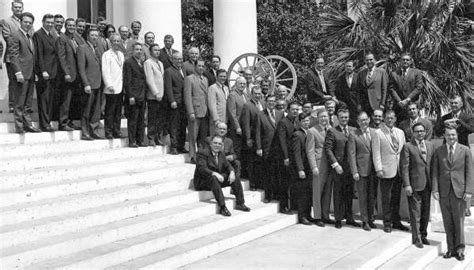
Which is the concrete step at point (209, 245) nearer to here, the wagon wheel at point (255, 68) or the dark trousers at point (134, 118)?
the dark trousers at point (134, 118)

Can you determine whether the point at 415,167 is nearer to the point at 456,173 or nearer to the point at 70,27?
the point at 456,173

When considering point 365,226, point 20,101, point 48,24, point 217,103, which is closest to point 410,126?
point 365,226

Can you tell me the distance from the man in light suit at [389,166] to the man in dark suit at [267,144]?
5.64 ft

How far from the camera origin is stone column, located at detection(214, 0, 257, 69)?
14.3 m

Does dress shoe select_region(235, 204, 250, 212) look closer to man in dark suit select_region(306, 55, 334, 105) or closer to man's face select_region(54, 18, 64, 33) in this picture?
man in dark suit select_region(306, 55, 334, 105)

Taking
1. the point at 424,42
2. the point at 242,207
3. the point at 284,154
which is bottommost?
the point at 242,207

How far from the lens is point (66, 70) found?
31.8ft

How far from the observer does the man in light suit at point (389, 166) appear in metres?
9.92

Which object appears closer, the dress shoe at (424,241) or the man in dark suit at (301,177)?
the dress shoe at (424,241)

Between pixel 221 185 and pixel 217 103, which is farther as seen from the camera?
pixel 217 103

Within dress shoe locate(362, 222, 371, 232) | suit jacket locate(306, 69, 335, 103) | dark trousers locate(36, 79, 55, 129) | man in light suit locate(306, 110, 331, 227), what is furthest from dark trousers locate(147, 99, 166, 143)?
dress shoe locate(362, 222, 371, 232)

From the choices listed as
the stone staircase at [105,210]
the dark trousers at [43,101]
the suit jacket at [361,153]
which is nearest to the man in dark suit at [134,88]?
the stone staircase at [105,210]

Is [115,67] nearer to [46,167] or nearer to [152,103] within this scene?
[152,103]

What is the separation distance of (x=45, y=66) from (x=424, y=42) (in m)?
7.71
